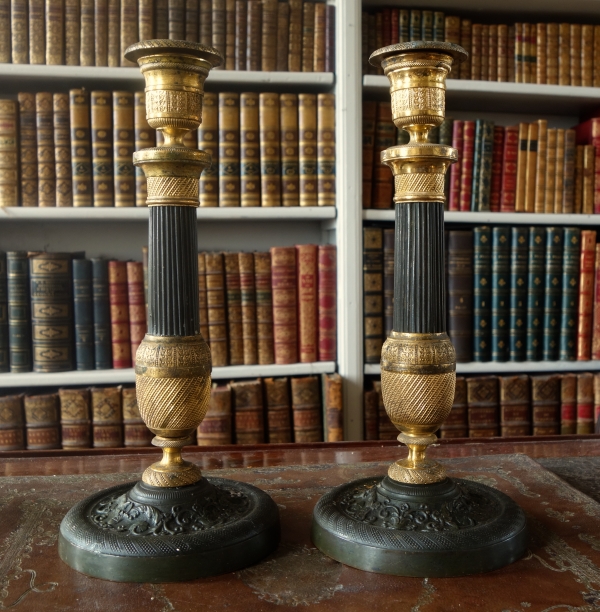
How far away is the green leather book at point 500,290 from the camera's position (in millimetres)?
1674

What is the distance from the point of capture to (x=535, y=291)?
170cm

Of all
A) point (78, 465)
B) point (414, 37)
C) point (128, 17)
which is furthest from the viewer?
point (414, 37)

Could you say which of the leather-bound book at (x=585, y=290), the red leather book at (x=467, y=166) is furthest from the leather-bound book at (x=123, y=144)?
the leather-bound book at (x=585, y=290)

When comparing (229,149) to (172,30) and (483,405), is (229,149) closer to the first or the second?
(172,30)

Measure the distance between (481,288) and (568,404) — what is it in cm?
37

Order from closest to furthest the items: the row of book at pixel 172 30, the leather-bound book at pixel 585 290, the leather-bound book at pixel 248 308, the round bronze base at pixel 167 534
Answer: the round bronze base at pixel 167 534
the row of book at pixel 172 30
the leather-bound book at pixel 248 308
the leather-bound book at pixel 585 290

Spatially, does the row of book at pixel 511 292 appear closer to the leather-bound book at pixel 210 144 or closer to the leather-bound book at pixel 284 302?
the leather-bound book at pixel 284 302

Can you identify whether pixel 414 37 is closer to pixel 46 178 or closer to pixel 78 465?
pixel 46 178

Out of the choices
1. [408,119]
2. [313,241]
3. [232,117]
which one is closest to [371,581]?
[408,119]

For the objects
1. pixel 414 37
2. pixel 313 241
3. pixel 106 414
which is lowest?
pixel 106 414

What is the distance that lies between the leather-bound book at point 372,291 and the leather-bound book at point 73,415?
671 mm

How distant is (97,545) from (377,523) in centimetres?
28

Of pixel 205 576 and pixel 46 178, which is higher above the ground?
pixel 46 178

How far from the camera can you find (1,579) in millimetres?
651
